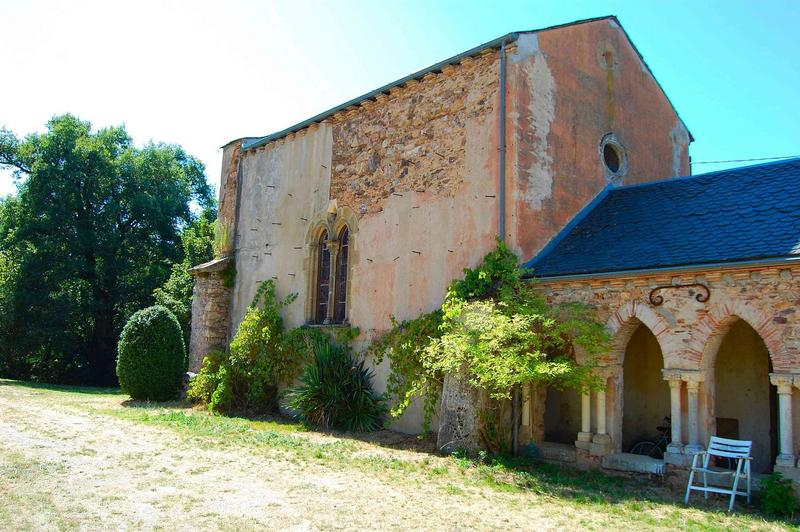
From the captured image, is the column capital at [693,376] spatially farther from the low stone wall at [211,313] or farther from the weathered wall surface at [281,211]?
the low stone wall at [211,313]

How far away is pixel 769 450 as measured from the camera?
9500 mm

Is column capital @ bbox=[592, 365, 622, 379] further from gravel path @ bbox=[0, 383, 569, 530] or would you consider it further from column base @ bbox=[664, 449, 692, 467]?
gravel path @ bbox=[0, 383, 569, 530]

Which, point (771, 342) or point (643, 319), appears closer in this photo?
point (771, 342)

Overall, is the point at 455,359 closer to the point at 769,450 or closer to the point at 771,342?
the point at 771,342

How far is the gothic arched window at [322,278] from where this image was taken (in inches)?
567

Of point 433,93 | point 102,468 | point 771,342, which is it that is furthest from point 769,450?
point 102,468

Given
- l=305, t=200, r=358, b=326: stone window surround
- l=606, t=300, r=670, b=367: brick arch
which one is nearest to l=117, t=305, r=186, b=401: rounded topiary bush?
l=305, t=200, r=358, b=326: stone window surround

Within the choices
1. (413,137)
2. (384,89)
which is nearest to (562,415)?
(413,137)

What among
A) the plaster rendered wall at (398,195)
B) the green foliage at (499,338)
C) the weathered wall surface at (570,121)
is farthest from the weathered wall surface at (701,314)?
the plaster rendered wall at (398,195)

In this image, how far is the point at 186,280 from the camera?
23.6 metres

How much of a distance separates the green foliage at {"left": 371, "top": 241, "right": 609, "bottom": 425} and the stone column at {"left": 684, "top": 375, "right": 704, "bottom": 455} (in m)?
1.17

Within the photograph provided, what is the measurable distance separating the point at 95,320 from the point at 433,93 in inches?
781

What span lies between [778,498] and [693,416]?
1509 mm

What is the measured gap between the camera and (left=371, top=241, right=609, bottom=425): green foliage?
29.2 feet
